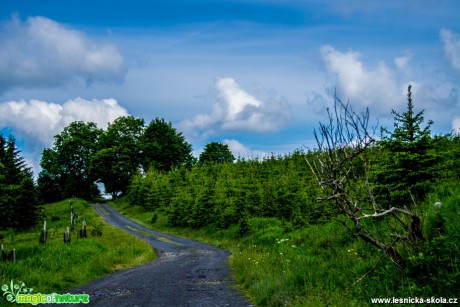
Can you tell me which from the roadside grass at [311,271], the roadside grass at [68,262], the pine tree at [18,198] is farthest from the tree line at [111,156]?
the roadside grass at [311,271]

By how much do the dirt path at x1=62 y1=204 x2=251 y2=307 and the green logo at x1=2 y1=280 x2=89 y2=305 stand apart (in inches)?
17.9

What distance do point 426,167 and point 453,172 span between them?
2.70 ft

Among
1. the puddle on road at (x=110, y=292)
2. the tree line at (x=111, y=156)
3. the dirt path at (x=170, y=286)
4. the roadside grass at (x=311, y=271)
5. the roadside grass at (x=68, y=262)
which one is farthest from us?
the tree line at (x=111, y=156)

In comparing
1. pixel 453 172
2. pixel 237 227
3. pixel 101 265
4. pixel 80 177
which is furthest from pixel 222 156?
pixel 453 172

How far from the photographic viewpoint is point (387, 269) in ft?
24.5

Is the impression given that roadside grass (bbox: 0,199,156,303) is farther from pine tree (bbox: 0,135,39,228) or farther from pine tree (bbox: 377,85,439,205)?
pine tree (bbox: 0,135,39,228)

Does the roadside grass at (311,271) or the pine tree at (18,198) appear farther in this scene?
the pine tree at (18,198)

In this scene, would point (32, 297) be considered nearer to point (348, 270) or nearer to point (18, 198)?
point (348, 270)

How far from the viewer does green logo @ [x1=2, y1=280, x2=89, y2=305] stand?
1110 centimetres

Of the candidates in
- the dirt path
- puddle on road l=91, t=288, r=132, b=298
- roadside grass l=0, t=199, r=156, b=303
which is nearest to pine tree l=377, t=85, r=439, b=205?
the dirt path

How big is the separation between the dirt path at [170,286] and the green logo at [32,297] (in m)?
0.46

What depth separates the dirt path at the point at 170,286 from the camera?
1059 cm

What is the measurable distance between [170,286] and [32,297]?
171 inches

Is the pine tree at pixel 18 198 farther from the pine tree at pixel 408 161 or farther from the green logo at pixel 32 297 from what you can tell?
the pine tree at pixel 408 161
